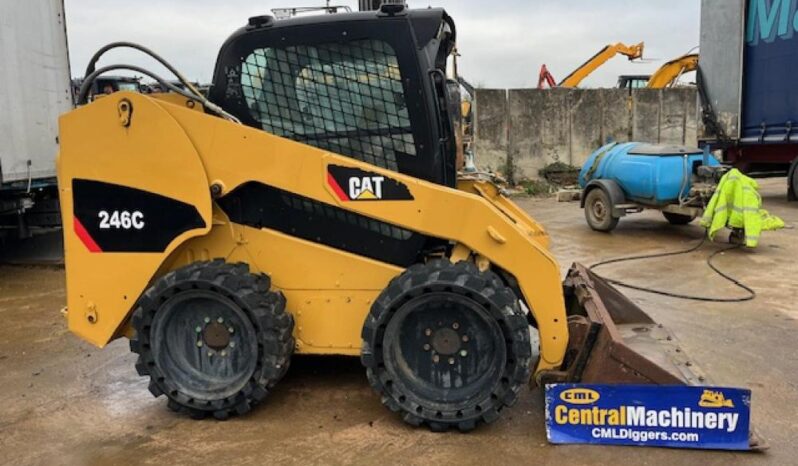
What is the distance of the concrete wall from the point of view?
15.2 meters

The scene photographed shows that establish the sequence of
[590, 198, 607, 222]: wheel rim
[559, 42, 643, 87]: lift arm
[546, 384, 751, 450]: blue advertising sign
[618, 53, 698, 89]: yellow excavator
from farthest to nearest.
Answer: [559, 42, 643, 87]: lift arm < [618, 53, 698, 89]: yellow excavator < [590, 198, 607, 222]: wheel rim < [546, 384, 751, 450]: blue advertising sign

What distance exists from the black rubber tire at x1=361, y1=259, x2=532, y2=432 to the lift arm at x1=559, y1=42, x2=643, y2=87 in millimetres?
18022

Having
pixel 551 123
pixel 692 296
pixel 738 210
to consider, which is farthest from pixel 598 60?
pixel 692 296

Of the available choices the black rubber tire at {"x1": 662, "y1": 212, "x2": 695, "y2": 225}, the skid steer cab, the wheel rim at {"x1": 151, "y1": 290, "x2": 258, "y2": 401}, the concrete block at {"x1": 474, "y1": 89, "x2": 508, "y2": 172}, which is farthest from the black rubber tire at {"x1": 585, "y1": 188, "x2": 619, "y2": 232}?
the wheel rim at {"x1": 151, "y1": 290, "x2": 258, "y2": 401}

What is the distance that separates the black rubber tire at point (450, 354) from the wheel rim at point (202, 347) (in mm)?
716

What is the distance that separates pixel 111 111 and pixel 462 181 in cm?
216

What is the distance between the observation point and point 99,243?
3.63 meters

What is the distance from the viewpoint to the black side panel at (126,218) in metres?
3.53

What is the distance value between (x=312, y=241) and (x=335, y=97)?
32.0 inches

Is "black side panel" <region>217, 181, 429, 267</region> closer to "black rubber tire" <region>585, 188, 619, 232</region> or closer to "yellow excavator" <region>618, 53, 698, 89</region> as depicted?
"black rubber tire" <region>585, 188, 619, 232</region>

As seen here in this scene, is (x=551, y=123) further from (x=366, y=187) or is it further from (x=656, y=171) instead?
(x=366, y=187)

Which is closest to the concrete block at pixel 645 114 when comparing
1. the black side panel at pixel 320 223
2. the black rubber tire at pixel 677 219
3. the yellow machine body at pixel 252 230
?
the black rubber tire at pixel 677 219

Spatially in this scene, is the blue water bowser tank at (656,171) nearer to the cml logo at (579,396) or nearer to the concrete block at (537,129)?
the concrete block at (537,129)

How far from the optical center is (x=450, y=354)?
3406mm
